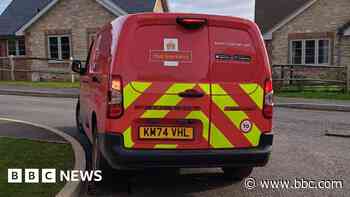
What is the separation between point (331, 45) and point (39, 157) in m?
19.0

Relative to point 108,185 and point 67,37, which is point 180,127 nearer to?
point 108,185

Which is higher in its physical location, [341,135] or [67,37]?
[67,37]

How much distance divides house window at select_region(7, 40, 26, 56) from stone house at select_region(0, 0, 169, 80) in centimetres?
12

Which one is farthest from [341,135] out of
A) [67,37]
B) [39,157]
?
[67,37]

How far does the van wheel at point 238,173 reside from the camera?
5367 millimetres

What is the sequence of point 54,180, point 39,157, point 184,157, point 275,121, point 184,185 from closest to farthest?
point 184,157 < point 54,180 < point 184,185 < point 39,157 < point 275,121

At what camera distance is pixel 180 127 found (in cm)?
434

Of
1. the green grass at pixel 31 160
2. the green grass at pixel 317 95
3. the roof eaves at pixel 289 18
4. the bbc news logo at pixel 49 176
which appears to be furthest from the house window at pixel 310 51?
the bbc news logo at pixel 49 176

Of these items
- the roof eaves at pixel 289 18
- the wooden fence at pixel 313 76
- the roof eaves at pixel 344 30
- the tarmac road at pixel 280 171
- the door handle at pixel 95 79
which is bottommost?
the tarmac road at pixel 280 171

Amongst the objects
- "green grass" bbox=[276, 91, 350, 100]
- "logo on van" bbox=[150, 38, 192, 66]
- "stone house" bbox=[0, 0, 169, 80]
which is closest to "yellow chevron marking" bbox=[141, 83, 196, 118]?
"logo on van" bbox=[150, 38, 192, 66]

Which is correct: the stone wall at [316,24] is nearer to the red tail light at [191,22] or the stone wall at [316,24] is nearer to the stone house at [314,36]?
the stone house at [314,36]

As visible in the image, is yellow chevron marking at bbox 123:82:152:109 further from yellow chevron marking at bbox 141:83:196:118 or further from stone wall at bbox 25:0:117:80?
stone wall at bbox 25:0:117:80

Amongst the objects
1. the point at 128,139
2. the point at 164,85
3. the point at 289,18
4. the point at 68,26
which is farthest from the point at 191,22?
the point at 68,26

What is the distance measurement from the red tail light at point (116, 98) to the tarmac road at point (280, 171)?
1.11 m
